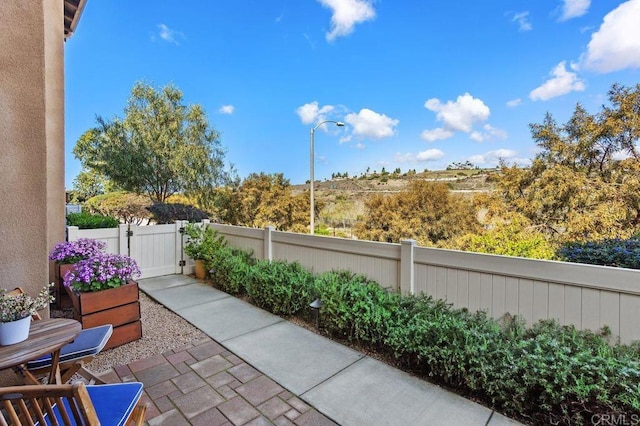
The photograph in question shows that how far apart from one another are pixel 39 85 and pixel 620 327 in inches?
196

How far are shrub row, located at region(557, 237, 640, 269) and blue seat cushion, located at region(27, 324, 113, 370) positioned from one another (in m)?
4.68

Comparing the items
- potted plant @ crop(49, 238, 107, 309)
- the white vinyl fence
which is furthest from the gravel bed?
the white vinyl fence

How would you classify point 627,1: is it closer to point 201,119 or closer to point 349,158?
point 201,119

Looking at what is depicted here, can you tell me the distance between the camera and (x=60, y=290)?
4301mm

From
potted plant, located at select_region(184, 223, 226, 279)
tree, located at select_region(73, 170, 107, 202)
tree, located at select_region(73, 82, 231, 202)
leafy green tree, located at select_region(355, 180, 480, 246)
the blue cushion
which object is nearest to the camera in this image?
the blue cushion

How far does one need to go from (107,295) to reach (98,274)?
0.81 feet

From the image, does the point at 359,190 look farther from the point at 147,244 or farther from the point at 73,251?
the point at 73,251

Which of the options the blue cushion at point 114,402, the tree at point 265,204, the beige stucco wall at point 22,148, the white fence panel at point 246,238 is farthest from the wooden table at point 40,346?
the tree at point 265,204

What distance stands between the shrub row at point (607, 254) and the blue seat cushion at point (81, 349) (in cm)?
468

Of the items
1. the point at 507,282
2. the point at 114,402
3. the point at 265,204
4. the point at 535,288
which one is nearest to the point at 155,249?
the point at 114,402

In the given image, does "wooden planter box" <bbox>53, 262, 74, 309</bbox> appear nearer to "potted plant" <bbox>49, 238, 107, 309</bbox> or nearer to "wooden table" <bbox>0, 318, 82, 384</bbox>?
"potted plant" <bbox>49, 238, 107, 309</bbox>

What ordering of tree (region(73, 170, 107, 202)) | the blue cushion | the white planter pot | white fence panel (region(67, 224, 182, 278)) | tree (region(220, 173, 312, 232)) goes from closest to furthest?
1. the blue cushion
2. the white planter pot
3. white fence panel (region(67, 224, 182, 278))
4. tree (region(220, 173, 312, 232))
5. tree (region(73, 170, 107, 202))

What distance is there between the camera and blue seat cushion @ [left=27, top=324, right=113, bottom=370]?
1.99 meters

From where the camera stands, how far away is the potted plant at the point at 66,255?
4133 millimetres
